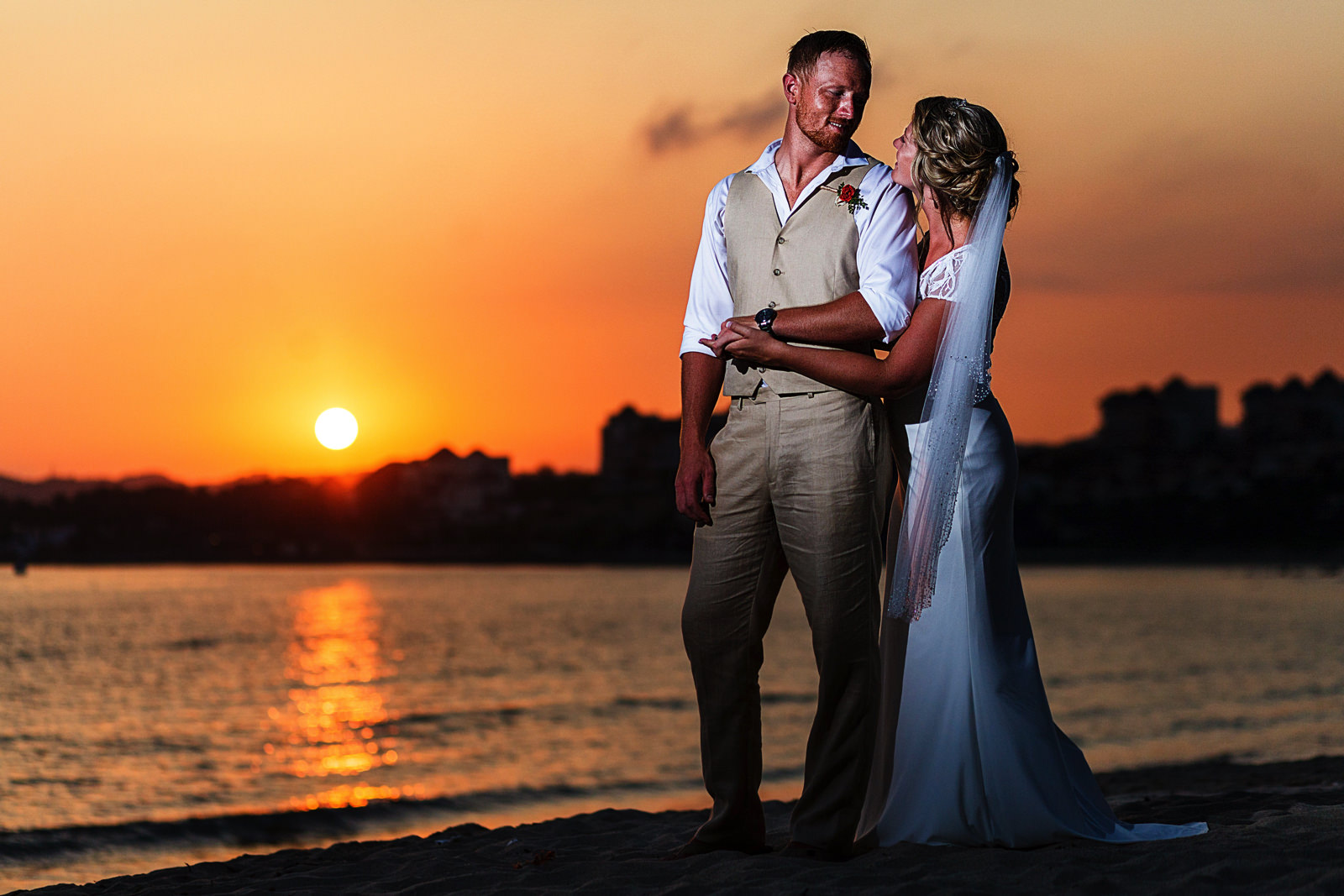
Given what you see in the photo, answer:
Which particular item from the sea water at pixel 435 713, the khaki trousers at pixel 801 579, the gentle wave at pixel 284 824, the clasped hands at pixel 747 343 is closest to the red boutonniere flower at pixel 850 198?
the clasped hands at pixel 747 343

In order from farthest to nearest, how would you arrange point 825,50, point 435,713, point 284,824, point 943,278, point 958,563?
point 435,713 < point 284,824 < point 958,563 < point 943,278 < point 825,50

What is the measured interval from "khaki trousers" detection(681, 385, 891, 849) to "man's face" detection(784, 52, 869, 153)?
2.49ft

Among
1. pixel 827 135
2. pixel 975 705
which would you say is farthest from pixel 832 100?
pixel 975 705

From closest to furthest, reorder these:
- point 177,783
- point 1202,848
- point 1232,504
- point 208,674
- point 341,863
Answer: point 1202,848, point 341,863, point 177,783, point 208,674, point 1232,504

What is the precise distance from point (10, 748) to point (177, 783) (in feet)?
14.0

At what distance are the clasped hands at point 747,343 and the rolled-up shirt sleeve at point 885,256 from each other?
305mm

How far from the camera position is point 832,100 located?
334 centimetres

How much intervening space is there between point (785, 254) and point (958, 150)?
0.60 metres

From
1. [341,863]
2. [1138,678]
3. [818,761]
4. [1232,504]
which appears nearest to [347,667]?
[1138,678]

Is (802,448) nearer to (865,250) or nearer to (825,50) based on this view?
(865,250)

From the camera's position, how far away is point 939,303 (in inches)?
134

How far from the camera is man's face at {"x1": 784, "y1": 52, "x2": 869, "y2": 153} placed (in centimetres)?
330

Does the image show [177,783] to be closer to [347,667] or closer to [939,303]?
[939,303]

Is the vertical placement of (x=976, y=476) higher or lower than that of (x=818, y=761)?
higher
